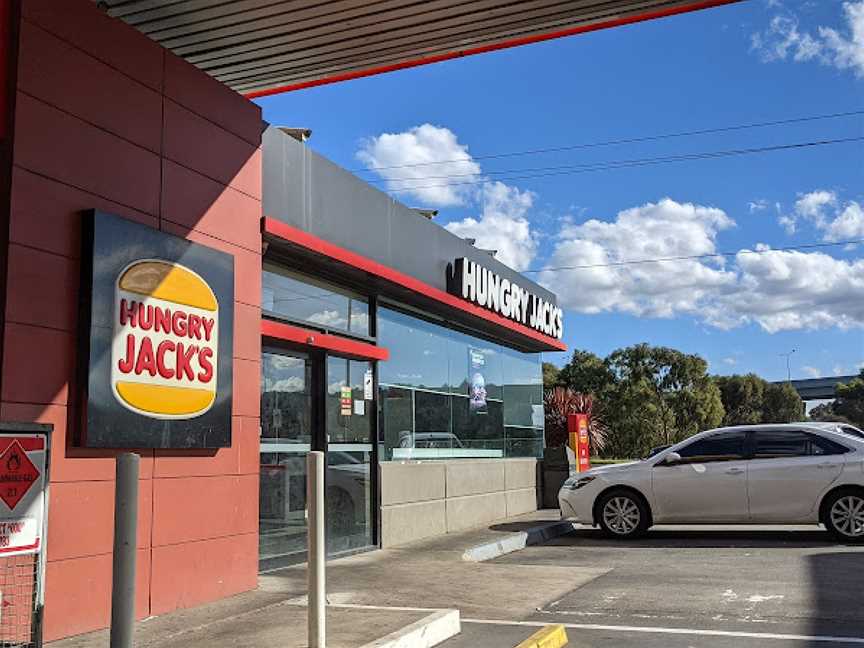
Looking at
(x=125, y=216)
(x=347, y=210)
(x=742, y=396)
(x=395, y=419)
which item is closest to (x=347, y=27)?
(x=347, y=210)

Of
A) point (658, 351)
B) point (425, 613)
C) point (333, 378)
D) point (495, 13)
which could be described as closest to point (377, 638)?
point (425, 613)

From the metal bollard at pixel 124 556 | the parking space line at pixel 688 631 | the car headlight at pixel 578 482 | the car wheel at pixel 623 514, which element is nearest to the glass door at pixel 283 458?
the parking space line at pixel 688 631

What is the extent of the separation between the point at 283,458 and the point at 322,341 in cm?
138

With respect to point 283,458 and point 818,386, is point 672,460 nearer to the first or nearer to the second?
point 283,458

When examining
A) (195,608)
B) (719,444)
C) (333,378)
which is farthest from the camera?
(719,444)

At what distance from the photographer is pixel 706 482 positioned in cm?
1232

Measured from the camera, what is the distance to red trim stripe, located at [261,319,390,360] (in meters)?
8.97

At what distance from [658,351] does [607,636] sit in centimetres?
4309

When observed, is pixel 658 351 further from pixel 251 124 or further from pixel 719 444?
pixel 251 124

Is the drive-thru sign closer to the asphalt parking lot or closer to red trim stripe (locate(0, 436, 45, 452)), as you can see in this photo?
red trim stripe (locate(0, 436, 45, 452))

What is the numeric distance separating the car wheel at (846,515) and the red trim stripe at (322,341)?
246 inches

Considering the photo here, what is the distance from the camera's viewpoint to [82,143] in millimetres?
6582

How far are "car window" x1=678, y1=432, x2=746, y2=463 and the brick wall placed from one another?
271 inches

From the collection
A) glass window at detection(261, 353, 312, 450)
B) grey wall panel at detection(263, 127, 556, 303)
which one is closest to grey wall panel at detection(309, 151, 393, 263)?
grey wall panel at detection(263, 127, 556, 303)
